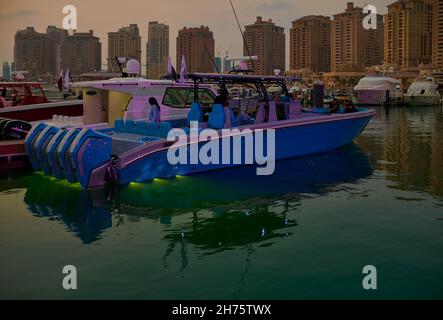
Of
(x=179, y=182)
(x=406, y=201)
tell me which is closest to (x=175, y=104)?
(x=179, y=182)

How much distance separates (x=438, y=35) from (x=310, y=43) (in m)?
48.7

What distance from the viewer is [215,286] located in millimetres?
6258

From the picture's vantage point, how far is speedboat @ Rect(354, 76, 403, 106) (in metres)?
62.5

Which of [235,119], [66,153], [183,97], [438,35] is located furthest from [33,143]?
[438,35]

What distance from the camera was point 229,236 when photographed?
8.39 meters

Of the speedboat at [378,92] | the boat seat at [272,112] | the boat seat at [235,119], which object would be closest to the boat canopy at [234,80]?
the boat seat at [272,112]

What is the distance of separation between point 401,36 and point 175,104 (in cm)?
14624

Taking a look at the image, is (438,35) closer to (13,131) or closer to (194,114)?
(194,114)

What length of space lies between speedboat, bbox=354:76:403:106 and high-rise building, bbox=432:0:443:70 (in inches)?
3074

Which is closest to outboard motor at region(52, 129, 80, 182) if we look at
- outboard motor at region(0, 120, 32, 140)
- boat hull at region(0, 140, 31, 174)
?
boat hull at region(0, 140, 31, 174)

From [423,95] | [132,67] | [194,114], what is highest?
[423,95]

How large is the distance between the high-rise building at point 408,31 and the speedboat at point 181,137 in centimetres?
14003

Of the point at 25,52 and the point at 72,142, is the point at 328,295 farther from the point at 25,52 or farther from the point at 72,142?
the point at 25,52
